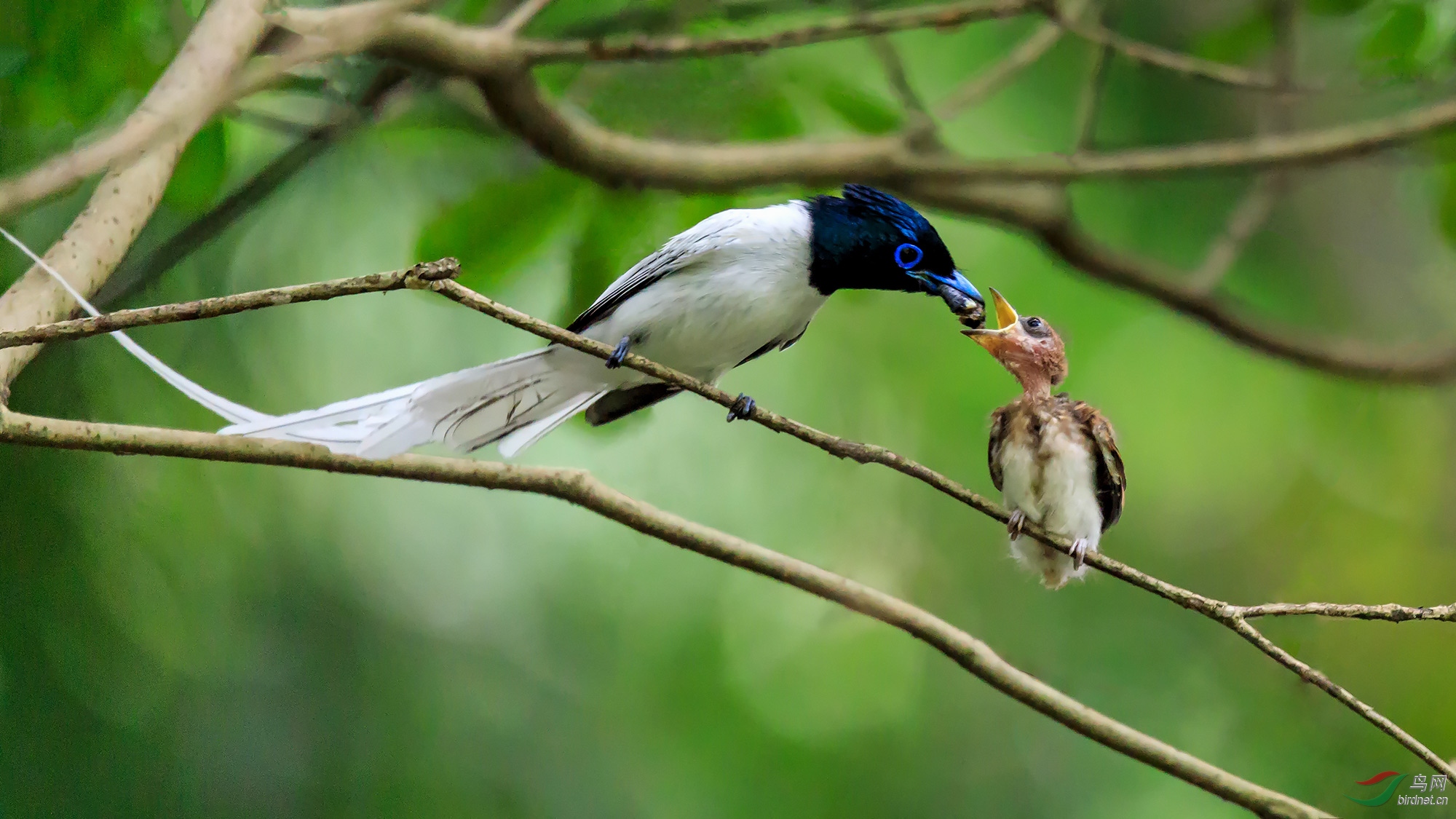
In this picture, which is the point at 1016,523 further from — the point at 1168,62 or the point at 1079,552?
the point at 1168,62

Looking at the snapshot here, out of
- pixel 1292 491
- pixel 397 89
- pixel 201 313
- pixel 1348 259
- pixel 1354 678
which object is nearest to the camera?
pixel 201 313

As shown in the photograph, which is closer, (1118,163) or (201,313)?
(201,313)

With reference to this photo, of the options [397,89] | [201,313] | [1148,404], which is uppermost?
[1148,404]

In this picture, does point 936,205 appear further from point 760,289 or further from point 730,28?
point 760,289

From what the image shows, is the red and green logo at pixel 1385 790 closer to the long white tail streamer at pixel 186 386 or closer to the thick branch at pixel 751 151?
the thick branch at pixel 751 151

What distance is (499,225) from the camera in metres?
2.21

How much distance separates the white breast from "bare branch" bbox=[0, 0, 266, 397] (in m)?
0.62

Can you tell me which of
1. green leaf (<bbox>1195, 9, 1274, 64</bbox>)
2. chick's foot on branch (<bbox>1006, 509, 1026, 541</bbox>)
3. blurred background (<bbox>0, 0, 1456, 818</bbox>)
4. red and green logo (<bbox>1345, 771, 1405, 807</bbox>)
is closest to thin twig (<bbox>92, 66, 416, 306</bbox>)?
blurred background (<bbox>0, 0, 1456, 818</bbox>)

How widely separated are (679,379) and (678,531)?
42 cm

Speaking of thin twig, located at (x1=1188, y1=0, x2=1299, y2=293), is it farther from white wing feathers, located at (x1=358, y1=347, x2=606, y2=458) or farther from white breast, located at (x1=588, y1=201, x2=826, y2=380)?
white wing feathers, located at (x1=358, y1=347, x2=606, y2=458)

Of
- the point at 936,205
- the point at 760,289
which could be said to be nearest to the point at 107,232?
the point at 760,289

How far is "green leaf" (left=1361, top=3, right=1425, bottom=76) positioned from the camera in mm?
2447

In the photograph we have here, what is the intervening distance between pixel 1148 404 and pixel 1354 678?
3.41 feet

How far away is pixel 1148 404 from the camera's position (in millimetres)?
3742
